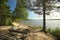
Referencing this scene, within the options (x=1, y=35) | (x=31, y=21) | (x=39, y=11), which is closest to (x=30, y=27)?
(x=31, y=21)

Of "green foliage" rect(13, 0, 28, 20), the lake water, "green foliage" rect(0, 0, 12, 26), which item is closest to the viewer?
the lake water

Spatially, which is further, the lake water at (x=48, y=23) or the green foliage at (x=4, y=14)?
the green foliage at (x=4, y=14)

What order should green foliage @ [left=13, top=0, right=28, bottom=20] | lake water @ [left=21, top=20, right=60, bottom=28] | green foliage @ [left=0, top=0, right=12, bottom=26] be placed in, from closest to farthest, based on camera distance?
1. lake water @ [left=21, top=20, right=60, bottom=28]
2. green foliage @ [left=13, top=0, right=28, bottom=20]
3. green foliage @ [left=0, top=0, right=12, bottom=26]

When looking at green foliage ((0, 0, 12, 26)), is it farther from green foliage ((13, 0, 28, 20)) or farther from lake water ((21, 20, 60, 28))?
lake water ((21, 20, 60, 28))

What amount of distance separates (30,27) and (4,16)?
1880mm

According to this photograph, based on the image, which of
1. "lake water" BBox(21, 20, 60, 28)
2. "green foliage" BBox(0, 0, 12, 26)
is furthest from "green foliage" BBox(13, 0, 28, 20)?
"lake water" BBox(21, 20, 60, 28)

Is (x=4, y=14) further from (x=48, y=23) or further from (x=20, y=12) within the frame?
(x=48, y=23)

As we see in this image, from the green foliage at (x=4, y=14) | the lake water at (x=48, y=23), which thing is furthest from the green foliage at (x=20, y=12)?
the lake water at (x=48, y=23)

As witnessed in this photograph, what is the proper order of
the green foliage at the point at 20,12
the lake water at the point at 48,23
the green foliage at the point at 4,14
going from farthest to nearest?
the green foliage at the point at 4,14
the green foliage at the point at 20,12
the lake water at the point at 48,23

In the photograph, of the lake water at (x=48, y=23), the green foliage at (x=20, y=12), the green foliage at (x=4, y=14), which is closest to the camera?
the lake water at (x=48, y=23)

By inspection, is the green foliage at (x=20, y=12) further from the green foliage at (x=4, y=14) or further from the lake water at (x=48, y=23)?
the lake water at (x=48, y=23)

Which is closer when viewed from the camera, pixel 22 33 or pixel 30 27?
pixel 22 33

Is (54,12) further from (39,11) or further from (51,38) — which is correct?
(51,38)

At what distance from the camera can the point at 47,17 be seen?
955 cm
